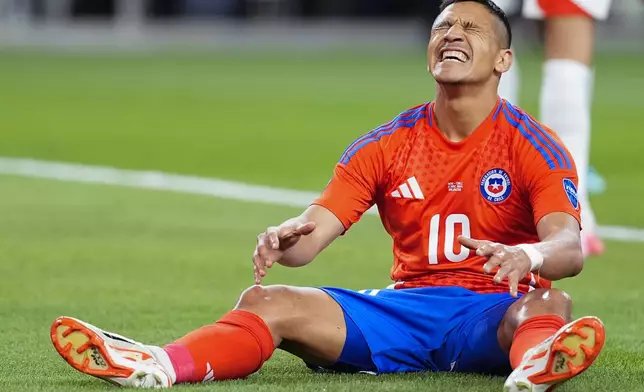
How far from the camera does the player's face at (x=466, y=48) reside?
13.4 ft

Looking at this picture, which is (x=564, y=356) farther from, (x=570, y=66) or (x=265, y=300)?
(x=570, y=66)

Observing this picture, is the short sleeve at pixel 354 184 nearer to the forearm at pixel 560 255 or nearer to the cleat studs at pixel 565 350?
the forearm at pixel 560 255

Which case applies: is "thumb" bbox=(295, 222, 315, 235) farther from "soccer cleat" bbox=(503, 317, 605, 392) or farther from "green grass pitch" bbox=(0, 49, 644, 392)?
"soccer cleat" bbox=(503, 317, 605, 392)

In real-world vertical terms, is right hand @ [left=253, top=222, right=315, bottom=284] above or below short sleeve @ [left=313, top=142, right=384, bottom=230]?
below

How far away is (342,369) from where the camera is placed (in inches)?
160

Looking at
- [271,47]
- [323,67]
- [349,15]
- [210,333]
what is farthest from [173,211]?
[349,15]

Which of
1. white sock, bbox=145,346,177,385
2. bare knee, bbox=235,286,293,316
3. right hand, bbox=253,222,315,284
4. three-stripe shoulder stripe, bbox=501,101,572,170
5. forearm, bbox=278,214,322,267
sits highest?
three-stripe shoulder stripe, bbox=501,101,572,170

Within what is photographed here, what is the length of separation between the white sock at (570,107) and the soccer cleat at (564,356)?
8.92 ft

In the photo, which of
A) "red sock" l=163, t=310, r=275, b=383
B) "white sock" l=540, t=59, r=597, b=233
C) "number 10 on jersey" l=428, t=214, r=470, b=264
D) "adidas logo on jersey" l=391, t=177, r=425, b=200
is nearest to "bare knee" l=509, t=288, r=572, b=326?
"number 10 on jersey" l=428, t=214, r=470, b=264

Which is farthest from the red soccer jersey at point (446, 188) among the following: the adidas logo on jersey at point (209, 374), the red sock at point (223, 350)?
the adidas logo on jersey at point (209, 374)

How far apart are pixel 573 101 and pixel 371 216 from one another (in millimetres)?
1850

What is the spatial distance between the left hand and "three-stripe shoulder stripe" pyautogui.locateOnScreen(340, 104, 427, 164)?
76cm

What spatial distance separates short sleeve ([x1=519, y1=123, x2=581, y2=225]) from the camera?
154 inches

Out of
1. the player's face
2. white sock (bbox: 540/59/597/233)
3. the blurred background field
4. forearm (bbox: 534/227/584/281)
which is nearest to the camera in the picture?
forearm (bbox: 534/227/584/281)
